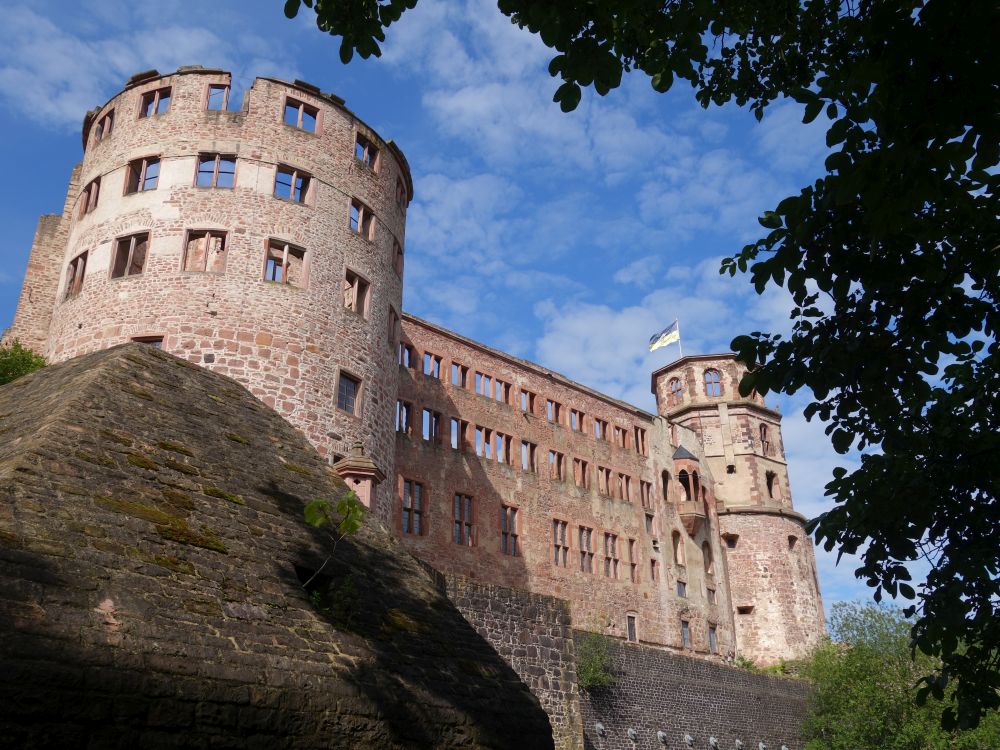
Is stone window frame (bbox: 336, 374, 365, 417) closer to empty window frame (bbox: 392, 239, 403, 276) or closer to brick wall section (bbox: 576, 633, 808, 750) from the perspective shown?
empty window frame (bbox: 392, 239, 403, 276)

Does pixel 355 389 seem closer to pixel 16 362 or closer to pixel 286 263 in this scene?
pixel 286 263

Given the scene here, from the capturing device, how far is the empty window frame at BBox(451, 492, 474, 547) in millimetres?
34594

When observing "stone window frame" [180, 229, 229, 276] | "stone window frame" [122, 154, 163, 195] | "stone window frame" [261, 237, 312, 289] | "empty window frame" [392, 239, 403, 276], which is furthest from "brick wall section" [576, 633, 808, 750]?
"stone window frame" [122, 154, 163, 195]

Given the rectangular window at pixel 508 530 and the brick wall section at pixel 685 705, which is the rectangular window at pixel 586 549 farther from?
the brick wall section at pixel 685 705

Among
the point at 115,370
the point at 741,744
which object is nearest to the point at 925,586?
the point at 115,370

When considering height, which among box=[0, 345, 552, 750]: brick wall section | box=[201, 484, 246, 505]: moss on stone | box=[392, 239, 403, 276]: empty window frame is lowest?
box=[0, 345, 552, 750]: brick wall section

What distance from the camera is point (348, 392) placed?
22.6 metres

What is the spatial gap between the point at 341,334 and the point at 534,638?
923 centimetres

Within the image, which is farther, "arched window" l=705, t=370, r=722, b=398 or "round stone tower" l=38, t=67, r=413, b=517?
"arched window" l=705, t=370, r=722, b=398

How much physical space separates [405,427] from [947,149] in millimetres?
29366

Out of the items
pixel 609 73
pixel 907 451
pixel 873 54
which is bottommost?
pixel 907 451

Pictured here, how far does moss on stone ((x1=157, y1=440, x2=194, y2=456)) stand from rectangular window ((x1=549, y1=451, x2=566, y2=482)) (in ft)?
103

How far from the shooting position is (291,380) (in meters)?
21.2

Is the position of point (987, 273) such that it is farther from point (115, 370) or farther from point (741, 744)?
point (741, 744)
